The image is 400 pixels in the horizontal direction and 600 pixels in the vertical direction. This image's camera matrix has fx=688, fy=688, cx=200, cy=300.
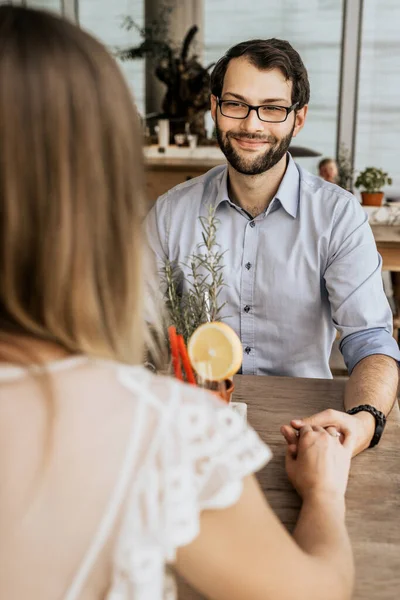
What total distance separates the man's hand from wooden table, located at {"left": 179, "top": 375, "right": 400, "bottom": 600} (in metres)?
0.03

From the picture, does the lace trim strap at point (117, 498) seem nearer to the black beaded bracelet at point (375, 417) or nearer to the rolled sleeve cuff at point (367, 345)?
the black beaded bracelet at point (375, 417)

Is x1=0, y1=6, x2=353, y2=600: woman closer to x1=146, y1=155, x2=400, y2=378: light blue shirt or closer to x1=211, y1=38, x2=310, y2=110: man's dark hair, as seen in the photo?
Answer: x1=146, y1=155, x2=400, y2=378: light blue shirt

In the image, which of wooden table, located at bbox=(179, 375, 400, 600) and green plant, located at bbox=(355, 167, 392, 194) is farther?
green plant, located at bbox=(355, 167, 392, 194)

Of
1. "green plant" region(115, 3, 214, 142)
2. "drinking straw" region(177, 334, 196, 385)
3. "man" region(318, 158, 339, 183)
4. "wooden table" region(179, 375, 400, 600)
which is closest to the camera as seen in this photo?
"wooden table" region(179, 375, 400, 600)

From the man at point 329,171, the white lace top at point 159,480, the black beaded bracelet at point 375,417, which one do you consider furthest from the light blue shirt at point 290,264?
the man at point 329,171

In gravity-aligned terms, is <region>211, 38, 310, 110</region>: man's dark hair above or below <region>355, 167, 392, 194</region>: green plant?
above

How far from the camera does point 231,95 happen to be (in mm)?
1933

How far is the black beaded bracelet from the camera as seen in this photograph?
127 centimetres

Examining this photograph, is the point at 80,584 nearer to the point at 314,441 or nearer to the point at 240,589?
the point at 240,589

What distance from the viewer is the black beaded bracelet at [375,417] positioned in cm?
127

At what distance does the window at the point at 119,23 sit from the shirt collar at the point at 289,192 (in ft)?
16.6

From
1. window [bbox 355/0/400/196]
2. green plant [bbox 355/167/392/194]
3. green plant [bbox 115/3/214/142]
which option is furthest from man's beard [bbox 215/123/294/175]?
window [bbox 355/0/400/196]

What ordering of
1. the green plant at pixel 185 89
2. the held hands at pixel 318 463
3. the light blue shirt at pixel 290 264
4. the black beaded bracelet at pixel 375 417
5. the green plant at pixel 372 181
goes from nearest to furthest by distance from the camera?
the held hands at pixel 318 463 → the black beaded bracelet at pixel 375 417 → the light blue shirt at pixel 290 264 → the green plant at pixel 372 181 → the green plant at pixel 185 89

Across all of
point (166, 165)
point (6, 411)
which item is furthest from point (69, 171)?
point (166, 165)
